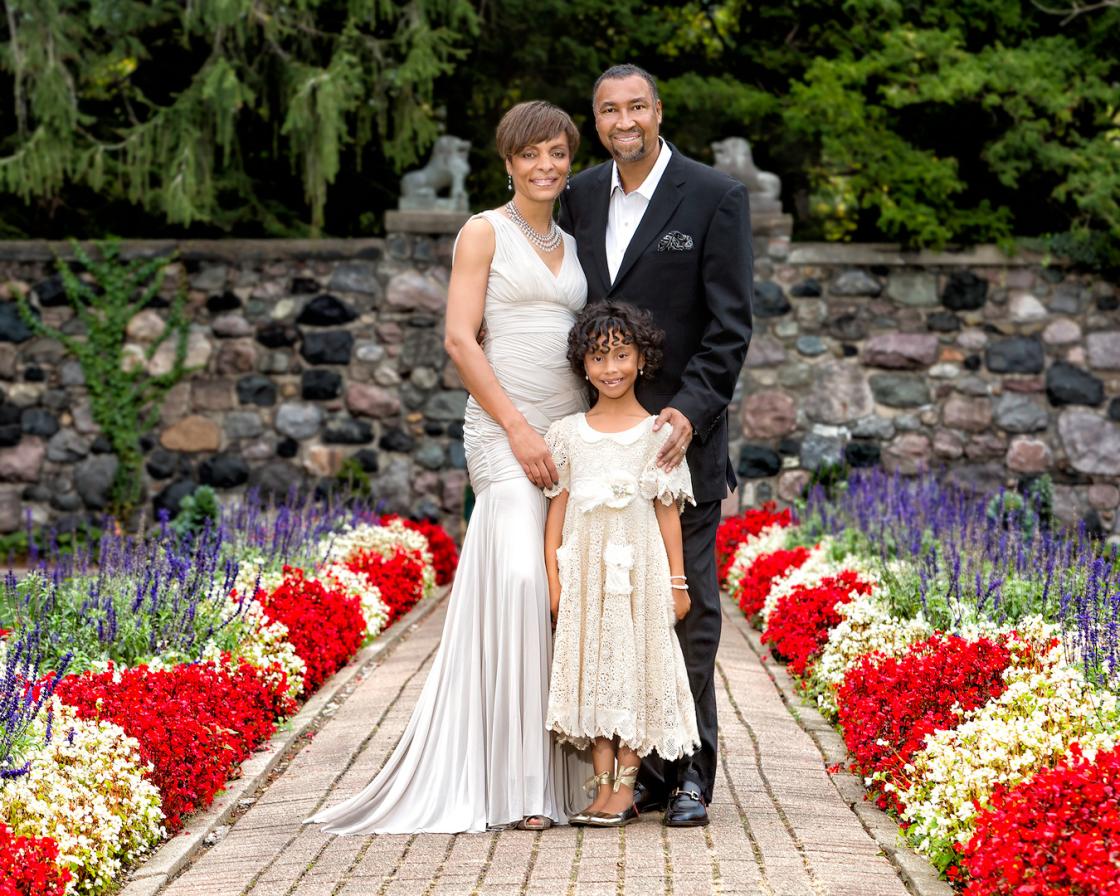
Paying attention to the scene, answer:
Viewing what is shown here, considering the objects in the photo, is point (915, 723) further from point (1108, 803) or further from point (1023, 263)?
point (1023, 263)

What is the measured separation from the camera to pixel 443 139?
10.6 m

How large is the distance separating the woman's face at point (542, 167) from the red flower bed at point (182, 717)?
188 cm

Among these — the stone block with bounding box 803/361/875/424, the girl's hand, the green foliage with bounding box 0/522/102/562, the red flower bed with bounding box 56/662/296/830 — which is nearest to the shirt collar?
the girl's hand

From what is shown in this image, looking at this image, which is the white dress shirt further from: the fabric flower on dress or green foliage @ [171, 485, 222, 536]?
green foliage @ [171, 485, 222, 536]

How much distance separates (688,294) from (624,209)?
0.32 metres

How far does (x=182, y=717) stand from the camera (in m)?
4.68

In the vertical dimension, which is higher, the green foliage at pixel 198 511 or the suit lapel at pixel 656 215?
the suit lapel at pixel 656 215

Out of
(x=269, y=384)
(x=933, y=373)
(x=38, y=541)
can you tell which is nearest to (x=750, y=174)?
(x=933, y=373)

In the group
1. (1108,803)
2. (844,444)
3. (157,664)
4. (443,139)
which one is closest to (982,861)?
(1108,803)

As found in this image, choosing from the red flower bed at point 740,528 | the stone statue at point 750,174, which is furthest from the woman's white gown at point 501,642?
the stone statue at point 750,174

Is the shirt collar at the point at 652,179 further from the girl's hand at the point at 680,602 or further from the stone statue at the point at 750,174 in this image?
the stone statue at the point at 750,174

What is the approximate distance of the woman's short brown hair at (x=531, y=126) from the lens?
4.32 meters

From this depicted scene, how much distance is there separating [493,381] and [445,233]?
6238mm

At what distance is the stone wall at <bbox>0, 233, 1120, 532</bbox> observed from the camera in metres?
10.3
